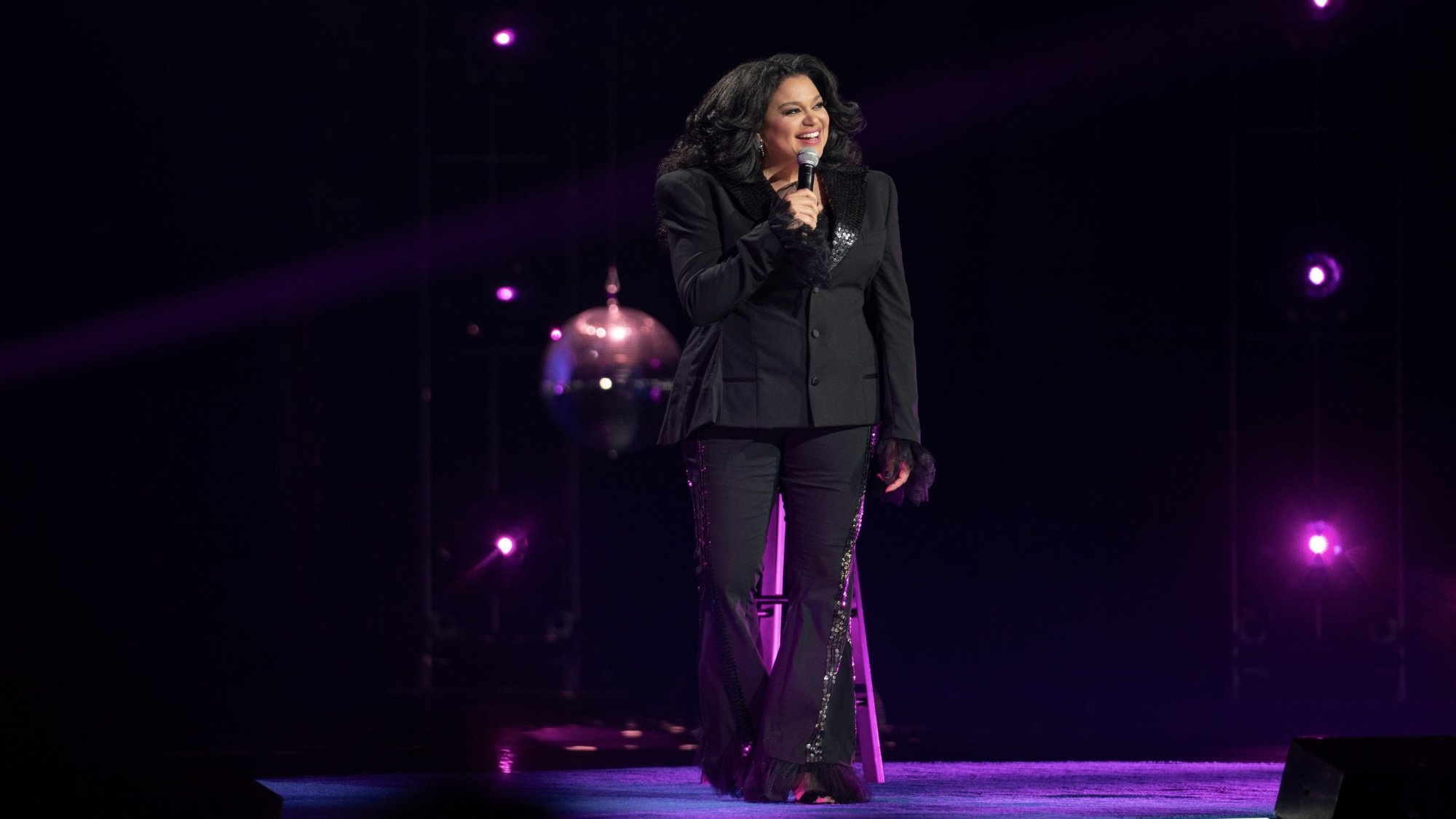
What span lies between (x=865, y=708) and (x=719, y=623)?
412 mm

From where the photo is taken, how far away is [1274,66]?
193 inches

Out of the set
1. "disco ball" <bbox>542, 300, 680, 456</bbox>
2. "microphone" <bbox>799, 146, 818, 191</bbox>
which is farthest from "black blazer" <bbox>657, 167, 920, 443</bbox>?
"disco ball" <bbox>542, 300, 680, 456</bbox>

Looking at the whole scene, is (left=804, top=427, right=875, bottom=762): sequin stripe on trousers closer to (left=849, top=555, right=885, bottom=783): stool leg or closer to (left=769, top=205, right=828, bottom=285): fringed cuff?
(left=849, top=555, right=885, bottom=783): stool leg

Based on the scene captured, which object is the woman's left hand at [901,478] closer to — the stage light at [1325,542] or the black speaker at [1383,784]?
the black speaker at [1383,784]

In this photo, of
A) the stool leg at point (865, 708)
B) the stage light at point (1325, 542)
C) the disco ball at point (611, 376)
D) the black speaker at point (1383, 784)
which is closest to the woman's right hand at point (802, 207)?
the stool leg at point (865, 708)

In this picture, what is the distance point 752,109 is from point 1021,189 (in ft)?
7.92

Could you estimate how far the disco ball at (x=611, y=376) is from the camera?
15.8 ft

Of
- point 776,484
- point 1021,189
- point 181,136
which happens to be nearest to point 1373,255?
point 1021,189

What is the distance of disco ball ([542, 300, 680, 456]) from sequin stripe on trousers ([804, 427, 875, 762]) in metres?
1.96

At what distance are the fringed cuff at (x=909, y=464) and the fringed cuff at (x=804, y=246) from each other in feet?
1.07

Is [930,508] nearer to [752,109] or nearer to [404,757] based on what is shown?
[404,757]

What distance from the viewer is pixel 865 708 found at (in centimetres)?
308

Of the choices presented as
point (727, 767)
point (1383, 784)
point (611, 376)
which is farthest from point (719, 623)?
point (611, 376)

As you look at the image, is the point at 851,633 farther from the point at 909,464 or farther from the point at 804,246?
the point at 804,246
